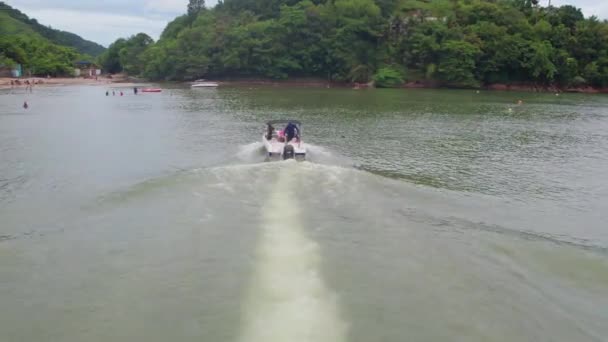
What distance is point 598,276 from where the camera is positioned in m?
13.8

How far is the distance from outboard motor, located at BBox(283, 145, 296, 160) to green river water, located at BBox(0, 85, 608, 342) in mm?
1059

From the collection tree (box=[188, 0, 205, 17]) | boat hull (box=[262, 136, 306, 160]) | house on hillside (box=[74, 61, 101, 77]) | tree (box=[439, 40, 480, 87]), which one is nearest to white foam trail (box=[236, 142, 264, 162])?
boat hull (box=[262, 136, 306, 160])

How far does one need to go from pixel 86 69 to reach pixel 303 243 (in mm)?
163754

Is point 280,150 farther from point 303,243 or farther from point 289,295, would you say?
point 289,295

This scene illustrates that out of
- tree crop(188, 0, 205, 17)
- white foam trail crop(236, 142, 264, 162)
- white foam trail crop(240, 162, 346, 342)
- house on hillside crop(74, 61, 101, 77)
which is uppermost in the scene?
tree crop(188, 0, 205, 17)

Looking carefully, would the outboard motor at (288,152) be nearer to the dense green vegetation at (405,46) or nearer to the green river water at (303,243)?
the green river water at (303,243)

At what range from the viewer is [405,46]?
343 ft

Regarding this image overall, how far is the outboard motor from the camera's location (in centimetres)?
2559

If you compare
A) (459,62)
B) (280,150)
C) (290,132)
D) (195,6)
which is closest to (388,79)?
(459,62)

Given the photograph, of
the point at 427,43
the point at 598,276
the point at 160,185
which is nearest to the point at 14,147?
the point at 160,185

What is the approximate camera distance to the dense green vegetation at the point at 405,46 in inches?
3752

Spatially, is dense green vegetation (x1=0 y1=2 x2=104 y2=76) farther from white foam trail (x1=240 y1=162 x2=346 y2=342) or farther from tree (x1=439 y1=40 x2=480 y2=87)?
white foam trail (x1=240 y1=162 x2=346 y2=342)

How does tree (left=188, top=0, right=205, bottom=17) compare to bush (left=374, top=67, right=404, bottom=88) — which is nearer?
bush (left=374, top=67, right=404, bottom=88)

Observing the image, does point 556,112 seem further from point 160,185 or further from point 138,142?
point 160,185
